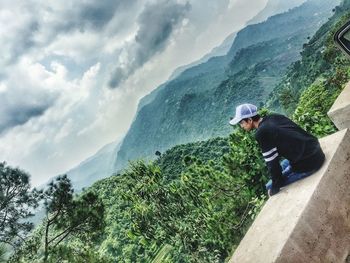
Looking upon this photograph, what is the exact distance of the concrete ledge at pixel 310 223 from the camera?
9.44 feet

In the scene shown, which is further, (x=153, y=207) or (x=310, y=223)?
(x=153, y=207)

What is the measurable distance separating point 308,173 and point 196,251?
1596 cm

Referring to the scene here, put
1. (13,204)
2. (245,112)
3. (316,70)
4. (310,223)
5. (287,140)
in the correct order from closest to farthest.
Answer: (310,223)
(287,140)
(245,112)
(13,204)
(316,70)

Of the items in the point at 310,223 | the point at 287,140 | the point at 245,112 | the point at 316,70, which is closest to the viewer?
the point at 310,223

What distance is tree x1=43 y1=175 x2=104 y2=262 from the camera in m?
15.4

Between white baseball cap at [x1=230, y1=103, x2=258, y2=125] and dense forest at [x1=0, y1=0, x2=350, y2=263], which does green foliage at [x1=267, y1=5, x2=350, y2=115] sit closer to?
dense forest at [x1=0, y1=0, x2=350, y2=263]

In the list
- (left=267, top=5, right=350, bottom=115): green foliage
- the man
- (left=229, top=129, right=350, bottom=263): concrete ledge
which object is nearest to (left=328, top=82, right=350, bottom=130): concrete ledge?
the man

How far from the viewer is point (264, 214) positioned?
3.67 metres

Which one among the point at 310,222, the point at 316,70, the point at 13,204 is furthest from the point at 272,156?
the point at 316,70

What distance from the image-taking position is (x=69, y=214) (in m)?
15.7

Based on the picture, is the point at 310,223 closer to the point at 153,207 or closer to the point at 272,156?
the point at 272,156

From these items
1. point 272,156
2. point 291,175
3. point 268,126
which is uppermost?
point 268,126

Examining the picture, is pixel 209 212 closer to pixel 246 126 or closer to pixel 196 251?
pixel 196 251

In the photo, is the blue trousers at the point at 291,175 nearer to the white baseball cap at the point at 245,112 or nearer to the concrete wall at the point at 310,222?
the concrete wall at the point at 310,222
